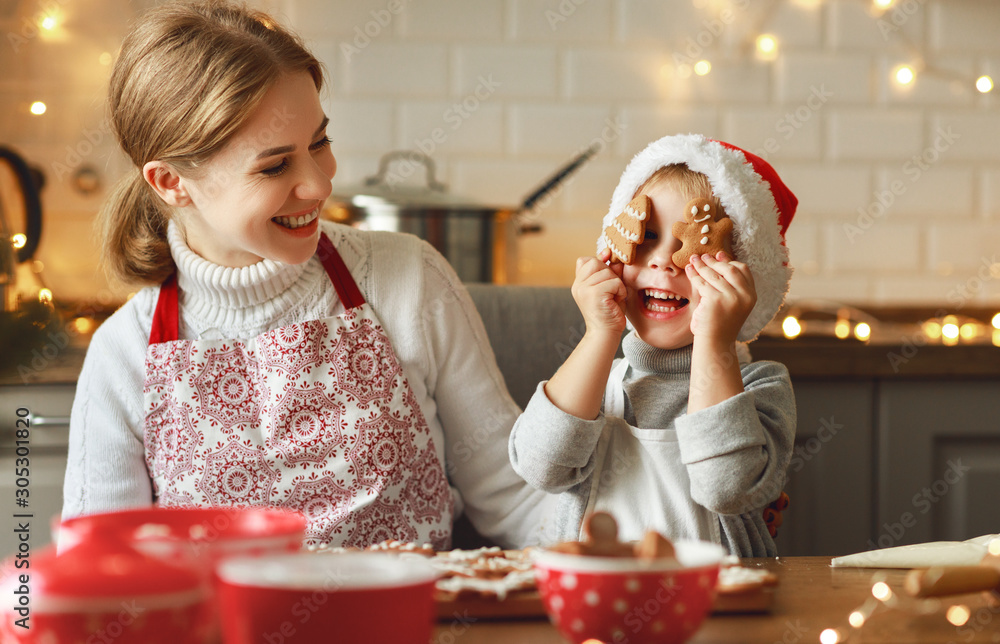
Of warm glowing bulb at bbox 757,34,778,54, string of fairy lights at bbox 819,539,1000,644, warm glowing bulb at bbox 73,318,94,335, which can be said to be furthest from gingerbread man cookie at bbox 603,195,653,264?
warm glowing bulb at bbox 757,34,778,54

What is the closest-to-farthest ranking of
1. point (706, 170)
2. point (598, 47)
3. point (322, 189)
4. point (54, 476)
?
point (706, 170), point (322, 189), point (54, 476), point (598, 47)

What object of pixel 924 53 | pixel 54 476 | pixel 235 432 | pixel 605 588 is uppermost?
pixel 924 53

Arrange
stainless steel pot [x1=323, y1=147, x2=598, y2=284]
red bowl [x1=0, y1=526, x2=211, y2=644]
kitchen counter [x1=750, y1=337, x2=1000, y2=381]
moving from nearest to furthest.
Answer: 1. red bowl [x1=0, y1=526, x2=211, y2=644]
2. kitchen counter [x1=750, y1=337, x2=1000, y2=381]
3. stainless steel pot [x1=323, y1=147, x2=598, y2=284]

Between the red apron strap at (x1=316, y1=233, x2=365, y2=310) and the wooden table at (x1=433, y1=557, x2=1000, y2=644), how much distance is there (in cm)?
68

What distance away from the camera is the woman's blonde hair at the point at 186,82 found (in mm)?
1099

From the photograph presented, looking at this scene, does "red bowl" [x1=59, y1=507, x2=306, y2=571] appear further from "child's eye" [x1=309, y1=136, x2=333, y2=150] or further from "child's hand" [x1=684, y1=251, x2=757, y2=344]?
"child's eye" [x1=309, y1=136, x2=333, y2=150]

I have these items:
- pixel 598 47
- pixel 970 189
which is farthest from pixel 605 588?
pixel 970 189

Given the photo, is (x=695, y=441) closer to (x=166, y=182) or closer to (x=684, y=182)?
(x=684, y=182)

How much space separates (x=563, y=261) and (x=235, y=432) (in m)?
1.24

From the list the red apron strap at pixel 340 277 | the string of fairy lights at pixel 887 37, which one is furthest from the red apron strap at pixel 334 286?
the string of fairy lights at pixel 887 37

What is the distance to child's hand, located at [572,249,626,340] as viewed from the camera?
99cm

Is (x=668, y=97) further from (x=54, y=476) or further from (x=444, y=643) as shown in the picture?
(x=444, y=643)

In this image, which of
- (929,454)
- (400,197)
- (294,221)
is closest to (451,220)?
(400,197)

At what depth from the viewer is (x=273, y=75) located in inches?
43.8
